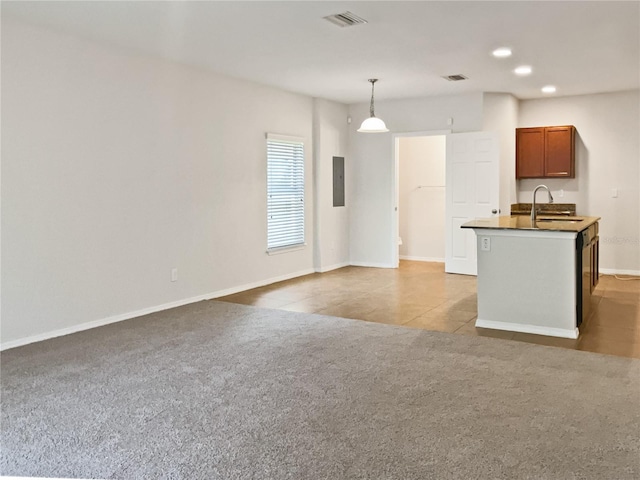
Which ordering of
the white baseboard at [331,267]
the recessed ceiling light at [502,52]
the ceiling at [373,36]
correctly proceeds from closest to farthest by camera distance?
the ceiling at [373,36] → the recessed ceiling light at [502,52] → the white baseboard at [331,267]

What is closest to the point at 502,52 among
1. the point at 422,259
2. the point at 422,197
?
the point at 422,197

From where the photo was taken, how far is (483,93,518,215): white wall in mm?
7609

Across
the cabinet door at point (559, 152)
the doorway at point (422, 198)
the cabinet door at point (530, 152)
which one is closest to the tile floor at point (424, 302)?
the doorway at point (422, 198)

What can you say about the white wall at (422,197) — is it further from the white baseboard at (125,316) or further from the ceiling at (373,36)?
the white baseboard at (125,316)

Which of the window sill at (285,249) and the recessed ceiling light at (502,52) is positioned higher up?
the recessed ceiling light at (502,52)

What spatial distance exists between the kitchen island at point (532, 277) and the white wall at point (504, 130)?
2803mm

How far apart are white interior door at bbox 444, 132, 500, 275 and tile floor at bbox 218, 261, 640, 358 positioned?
1.14ft

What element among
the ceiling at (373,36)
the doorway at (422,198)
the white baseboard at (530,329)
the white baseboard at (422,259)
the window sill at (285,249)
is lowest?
the white baseboard at (530,329)

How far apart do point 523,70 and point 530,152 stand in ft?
6.86

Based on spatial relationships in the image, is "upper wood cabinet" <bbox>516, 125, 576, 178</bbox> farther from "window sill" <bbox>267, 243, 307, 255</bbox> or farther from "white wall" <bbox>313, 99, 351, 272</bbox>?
"window sill" <bbox>267, 243, 307, 255</bbox>

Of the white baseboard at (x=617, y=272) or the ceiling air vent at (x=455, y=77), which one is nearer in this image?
the ceiling air vent at (x=455, y=77)

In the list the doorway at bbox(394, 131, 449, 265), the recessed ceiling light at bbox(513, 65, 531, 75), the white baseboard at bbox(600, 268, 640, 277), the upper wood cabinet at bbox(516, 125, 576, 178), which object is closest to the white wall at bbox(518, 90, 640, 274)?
the white baseboard at bbox(600, 268, 640, 277)

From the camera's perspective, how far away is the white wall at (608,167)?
761 centimetres

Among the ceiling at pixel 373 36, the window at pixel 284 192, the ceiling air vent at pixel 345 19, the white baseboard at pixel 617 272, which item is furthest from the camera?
the white baseboard at pixel 617 272
